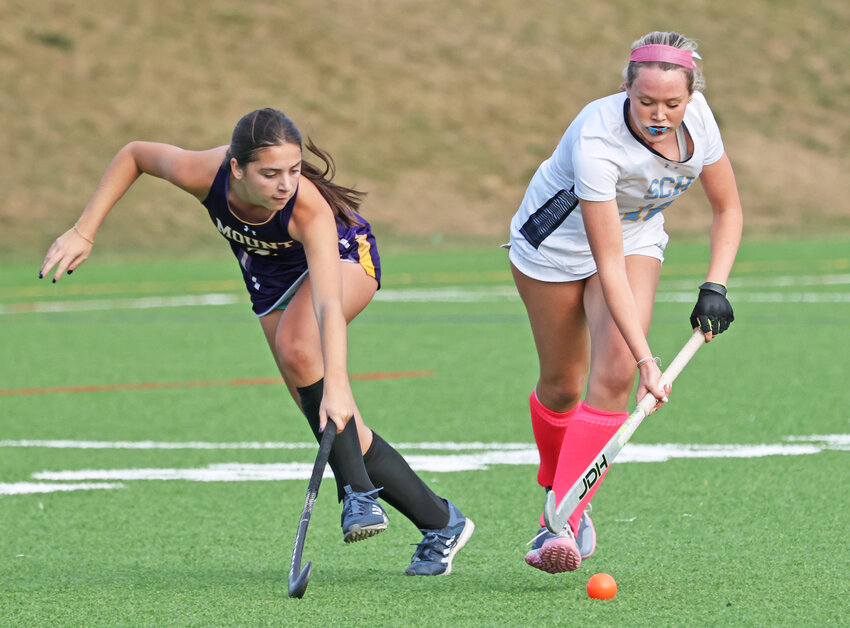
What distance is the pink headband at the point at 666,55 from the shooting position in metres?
4.07

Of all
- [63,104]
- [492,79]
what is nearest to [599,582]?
[63,104]

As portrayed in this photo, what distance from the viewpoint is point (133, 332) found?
12.5 metres

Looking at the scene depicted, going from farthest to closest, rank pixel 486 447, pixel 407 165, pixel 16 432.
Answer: pixel 407 165
pixel 16 432
pixel 486 447

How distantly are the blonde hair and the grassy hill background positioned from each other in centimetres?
2376

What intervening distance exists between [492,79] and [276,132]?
3247 cm

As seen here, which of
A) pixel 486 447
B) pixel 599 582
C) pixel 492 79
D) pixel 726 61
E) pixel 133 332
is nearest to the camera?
pixel 599 582

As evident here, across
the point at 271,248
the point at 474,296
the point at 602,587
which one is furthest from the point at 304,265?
the point at 474,296

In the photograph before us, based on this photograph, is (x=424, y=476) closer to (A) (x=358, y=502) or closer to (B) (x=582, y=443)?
(B) (x=582, y=443)

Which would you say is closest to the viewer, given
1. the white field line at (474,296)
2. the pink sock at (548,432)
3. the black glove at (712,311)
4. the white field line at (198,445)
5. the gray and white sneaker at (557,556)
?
the gray and white sneaker at (557,556)

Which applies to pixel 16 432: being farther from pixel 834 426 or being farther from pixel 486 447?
pixel 834 426

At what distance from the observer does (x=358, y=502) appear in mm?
4191

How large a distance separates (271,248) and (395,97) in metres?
30.6

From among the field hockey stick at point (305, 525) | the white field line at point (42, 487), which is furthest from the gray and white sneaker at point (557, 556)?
the white field line at point (42, 487)

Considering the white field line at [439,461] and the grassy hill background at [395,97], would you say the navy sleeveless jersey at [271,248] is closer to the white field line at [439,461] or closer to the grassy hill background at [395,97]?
the white field line at [439,461]
